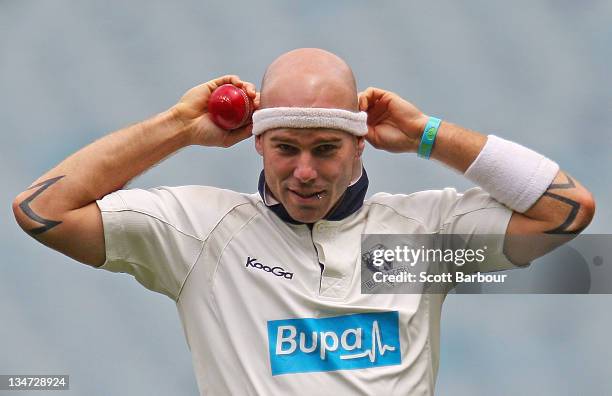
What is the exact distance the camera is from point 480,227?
8.04ft

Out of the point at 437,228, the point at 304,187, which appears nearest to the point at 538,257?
the point at 437,228

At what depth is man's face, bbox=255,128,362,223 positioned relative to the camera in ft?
7.54

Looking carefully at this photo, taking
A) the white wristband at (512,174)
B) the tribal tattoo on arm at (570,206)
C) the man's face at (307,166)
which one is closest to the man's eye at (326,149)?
the man's face at (307,166)

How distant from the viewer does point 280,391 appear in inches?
89.3

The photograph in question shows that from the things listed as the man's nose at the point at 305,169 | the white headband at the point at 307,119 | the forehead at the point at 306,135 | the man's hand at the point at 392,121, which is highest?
the man's hand at the point at 392,121

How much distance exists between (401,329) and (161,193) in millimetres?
727

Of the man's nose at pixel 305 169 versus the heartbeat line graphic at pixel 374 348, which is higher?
the man's nose at pixel 305 169

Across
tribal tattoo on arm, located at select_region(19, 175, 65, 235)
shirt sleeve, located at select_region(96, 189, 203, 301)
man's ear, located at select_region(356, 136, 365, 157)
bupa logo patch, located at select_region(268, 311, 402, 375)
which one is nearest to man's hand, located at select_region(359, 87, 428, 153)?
man's ear, located at select_region(356, 136, 365, 157)

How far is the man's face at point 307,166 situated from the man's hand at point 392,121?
0.70 feet

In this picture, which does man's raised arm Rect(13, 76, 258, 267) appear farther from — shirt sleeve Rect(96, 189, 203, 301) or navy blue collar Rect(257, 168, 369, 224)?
navy blue collar Rect(257, 168, 369, 224)

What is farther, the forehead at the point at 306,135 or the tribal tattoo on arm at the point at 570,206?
the tribal tattoo on arm at the point at 570,206

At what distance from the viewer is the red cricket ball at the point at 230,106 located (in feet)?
8.21

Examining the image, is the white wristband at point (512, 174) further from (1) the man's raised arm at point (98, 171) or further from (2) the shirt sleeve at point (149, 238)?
(2) the shirt sleeve at point (149, 238)

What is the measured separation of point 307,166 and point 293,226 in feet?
0.80
